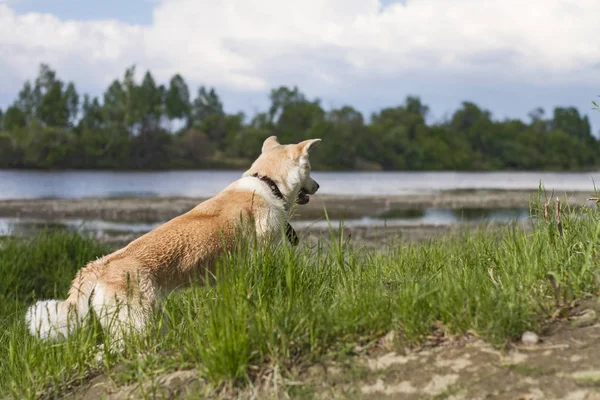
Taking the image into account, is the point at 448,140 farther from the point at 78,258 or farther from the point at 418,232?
the point at 78,258

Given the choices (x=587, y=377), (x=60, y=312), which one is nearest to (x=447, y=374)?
(x=587, y=377)

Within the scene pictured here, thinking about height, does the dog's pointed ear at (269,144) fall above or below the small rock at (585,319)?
above

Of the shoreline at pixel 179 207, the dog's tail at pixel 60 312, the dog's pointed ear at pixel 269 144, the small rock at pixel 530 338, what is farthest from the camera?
the shoreline at pixel 179 207

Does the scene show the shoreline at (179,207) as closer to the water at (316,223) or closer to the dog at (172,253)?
the water at (316,223)

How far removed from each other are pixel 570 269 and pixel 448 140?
534 feet

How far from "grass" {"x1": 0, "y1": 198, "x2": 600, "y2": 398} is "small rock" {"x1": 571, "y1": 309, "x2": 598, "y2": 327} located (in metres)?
0.14

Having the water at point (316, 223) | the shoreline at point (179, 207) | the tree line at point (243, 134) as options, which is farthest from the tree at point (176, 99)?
the water at point (316, 223)

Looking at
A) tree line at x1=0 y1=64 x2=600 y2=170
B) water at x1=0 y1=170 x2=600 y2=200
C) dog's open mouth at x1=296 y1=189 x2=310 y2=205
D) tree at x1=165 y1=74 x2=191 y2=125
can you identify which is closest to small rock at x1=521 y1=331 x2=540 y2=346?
dog's open mouth at x1=296 y1=189 x2=310 y2=205

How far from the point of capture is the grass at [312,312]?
11.9ft

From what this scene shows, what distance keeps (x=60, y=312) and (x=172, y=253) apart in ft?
3.43

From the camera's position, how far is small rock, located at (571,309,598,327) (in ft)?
12.4

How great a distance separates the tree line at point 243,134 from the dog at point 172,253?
350 ft

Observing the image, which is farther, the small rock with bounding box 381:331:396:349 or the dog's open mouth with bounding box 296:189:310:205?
the dog's open mouth with bounding box 296:189:310:205

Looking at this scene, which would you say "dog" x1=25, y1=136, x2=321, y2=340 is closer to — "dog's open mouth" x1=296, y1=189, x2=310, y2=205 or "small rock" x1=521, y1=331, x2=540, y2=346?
"dog's open mouth" x1=296, y1=189, x2=310, y2=205
